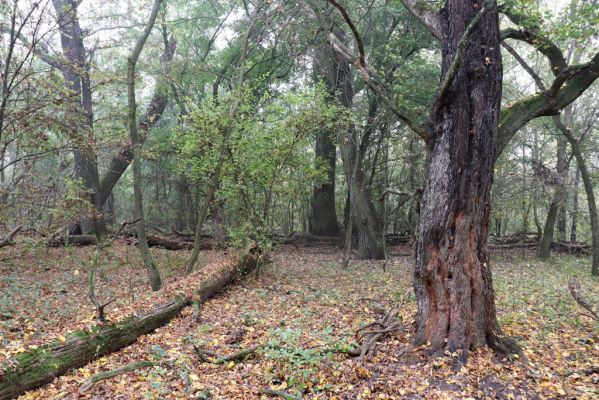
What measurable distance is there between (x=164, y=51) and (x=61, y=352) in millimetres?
14011

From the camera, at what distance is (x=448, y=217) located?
464 cm

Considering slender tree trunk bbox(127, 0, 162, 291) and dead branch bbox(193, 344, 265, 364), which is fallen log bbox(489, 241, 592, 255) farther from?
dead branch bbox(193, 344, 265, 364)

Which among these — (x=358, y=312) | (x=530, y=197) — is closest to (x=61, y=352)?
(x=358, y=312)

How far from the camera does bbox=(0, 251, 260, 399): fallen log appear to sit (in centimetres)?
431

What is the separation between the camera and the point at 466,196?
459 centimetres

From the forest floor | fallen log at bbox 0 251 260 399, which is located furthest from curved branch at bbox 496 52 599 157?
fallen log at bbox 0 251 260 399

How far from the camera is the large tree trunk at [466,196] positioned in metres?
4.61

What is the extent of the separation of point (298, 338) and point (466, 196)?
2817 millimetres

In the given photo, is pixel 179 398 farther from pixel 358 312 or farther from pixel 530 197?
pixel 530 197

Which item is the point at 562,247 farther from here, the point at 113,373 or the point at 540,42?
the point at 113,373

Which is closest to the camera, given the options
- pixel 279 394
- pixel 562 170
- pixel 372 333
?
pixel 279 394

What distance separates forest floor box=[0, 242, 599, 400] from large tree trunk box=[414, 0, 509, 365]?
0.37 m

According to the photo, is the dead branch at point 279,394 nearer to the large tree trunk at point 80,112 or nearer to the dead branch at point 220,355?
the dead branch at point 220,355

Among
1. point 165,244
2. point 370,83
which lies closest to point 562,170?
point 370,83
